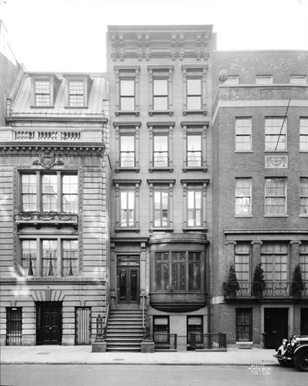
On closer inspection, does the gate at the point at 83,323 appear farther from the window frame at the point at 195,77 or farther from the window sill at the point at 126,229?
the window frame at the point at 195,77

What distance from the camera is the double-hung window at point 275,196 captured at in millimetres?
28250

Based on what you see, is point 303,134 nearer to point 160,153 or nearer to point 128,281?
point 160,153

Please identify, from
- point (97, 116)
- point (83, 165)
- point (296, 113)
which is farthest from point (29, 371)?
point (296, 113)

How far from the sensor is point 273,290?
90.1 ft

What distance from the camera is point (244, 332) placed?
27.6m

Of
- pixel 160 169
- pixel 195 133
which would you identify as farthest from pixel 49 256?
pixel 195 133

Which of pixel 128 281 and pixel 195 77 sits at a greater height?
pixel 195 77

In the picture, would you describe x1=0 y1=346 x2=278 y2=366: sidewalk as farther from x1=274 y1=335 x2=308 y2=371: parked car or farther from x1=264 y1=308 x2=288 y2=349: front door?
x1=264 y1=308 x2=288 y2=349: front door

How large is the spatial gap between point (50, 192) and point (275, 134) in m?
13.0

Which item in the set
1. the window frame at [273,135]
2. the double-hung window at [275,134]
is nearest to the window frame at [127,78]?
the window frame at [273,135]

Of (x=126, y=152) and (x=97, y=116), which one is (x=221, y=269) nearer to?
(x=126, y=152)

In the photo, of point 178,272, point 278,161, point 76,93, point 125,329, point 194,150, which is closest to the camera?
point 125,329

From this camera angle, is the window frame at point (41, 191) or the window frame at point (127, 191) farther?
the window frame at point (127, 191)

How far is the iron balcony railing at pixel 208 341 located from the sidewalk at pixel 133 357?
2.05 feet
